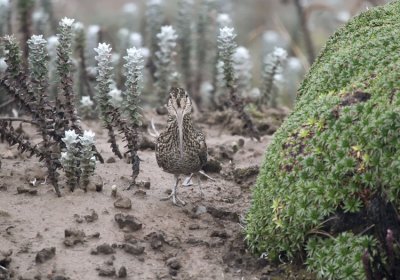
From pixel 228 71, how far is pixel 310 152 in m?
2.31

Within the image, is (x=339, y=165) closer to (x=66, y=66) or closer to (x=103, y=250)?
(x=103, y=250)

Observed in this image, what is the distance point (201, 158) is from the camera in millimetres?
5527

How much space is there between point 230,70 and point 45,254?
2.64 metres

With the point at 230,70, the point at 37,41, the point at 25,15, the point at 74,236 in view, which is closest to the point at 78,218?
the point at 74,236

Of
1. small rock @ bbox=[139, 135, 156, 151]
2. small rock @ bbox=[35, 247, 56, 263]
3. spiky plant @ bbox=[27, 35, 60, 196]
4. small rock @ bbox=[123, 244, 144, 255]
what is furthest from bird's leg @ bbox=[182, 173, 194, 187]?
small rock @ bbox=[35, 247, 56, 263]

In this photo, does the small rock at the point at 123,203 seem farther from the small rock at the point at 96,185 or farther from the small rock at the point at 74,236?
the small rock at the point at 74,236

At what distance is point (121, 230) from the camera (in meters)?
4.73

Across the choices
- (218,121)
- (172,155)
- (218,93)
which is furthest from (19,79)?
(218,93)

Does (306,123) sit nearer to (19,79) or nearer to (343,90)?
(343,90)

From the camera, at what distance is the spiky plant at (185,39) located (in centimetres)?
918

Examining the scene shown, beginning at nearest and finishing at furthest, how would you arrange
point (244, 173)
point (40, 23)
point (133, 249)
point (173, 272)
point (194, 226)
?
point (173, 272), point (133, 249), point (194, 226), point (244, 173), point (40, 23)

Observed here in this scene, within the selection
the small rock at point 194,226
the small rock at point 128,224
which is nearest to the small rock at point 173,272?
the small rock at point 128,224

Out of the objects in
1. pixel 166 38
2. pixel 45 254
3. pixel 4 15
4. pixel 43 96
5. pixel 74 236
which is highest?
pixel 4 15

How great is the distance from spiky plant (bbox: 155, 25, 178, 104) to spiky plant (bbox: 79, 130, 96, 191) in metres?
2.77
